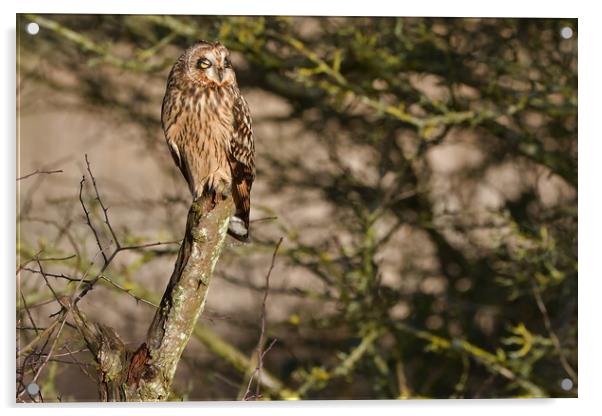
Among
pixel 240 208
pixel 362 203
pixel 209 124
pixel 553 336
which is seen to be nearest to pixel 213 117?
pixel 209 124

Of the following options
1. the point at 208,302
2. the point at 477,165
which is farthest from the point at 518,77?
the point at 208,302

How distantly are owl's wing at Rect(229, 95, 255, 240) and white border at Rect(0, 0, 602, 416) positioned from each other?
302mm

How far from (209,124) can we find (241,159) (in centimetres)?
14

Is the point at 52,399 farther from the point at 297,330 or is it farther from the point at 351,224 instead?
the point at 351,224

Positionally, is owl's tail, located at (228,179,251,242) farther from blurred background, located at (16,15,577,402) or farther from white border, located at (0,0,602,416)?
white border, located at (0,0,602,416)

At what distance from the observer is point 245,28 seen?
2631 mm

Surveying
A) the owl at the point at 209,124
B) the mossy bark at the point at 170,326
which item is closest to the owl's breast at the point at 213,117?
the owl at the point at 209,124

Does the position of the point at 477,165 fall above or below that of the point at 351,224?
above

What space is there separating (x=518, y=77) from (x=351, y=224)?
2.21 feet
